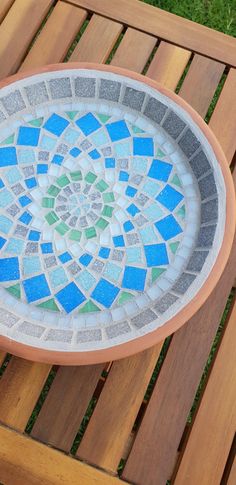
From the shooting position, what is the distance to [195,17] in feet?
6.96

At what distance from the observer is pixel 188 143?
1.21 m

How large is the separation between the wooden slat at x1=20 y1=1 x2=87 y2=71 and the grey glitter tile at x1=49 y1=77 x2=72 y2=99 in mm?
245

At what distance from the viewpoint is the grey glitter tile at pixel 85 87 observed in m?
1.25

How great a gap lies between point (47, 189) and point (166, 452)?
2.16ft

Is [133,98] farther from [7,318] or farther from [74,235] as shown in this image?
[7,318]

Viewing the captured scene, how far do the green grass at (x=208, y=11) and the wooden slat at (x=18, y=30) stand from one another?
0.76m

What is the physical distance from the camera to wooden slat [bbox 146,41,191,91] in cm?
146

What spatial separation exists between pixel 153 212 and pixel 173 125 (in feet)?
0.74

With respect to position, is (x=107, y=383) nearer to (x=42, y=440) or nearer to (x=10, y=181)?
(x=42, y=440)

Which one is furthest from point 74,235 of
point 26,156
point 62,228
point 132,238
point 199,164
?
point 199,164

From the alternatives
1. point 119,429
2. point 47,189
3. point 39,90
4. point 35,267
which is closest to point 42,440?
point 119,429

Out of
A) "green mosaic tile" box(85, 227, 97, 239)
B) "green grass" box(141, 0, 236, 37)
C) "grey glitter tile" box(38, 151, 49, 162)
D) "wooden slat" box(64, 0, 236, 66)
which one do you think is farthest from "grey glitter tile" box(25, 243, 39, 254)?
"green grass" box(141, 0, 236, 37)

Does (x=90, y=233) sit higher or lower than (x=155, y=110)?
lower

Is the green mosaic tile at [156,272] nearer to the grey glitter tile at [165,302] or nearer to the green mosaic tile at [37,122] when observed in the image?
the grey glitter tile at [165,302]
